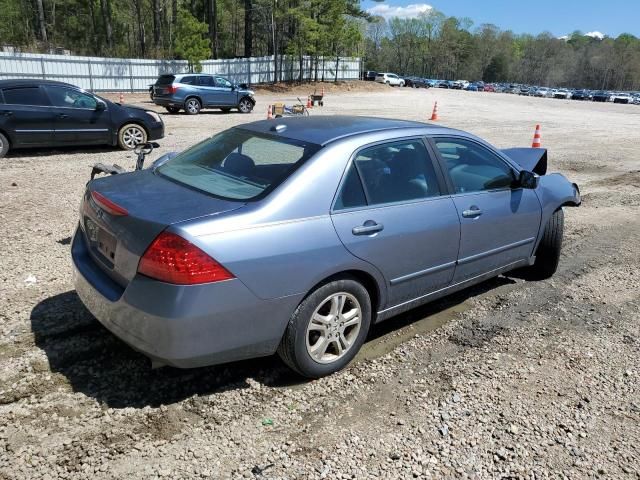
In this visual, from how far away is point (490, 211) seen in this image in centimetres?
418

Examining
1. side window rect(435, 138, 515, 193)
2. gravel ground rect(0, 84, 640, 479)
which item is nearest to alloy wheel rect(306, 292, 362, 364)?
gravel ground rect(0, 84, 640, 479)

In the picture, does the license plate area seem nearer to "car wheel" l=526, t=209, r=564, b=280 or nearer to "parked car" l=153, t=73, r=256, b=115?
"car wheel" l=526, t=209, r=564, b=280

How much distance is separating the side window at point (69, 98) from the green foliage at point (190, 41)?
26.6 m

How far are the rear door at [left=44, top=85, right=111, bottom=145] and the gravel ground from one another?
21.9ft

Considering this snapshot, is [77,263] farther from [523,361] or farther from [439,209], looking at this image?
[523,361]

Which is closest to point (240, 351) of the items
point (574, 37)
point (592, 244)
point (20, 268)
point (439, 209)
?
point (439, 209)

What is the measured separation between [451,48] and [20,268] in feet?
446

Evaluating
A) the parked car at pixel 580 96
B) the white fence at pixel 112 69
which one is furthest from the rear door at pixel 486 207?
the parked car at pixel 580 96

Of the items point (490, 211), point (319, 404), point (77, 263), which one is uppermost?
point (490, 211)

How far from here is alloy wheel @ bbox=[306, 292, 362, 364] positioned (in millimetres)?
3227

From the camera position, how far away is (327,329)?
3266 mm

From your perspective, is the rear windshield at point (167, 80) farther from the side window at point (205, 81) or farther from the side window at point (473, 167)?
the side window at point (473, 167)

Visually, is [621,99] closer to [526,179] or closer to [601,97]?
[601,97]

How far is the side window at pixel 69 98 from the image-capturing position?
1065 centimetres
